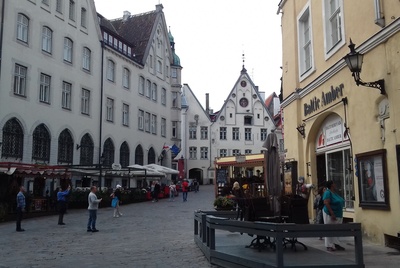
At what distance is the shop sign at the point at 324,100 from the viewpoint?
12312 millimetres

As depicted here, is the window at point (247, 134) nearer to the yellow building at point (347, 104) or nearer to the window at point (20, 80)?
the window at point (20, 80)

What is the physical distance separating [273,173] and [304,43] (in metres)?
7.12

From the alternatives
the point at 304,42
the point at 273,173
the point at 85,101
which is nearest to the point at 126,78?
the point at 85,101

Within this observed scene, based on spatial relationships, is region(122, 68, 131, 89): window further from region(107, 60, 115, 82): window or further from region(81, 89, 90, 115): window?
region(81, 89, 90, 115): window

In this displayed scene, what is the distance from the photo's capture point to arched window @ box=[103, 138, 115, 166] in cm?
3631

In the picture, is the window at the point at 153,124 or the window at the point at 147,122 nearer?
the window at the point at 147,122

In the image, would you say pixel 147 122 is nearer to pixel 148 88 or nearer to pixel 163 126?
pixel 148 88

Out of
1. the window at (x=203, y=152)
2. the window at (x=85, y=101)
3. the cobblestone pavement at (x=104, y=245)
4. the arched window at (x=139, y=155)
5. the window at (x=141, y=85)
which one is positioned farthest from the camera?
the window at (x=203, y=152)

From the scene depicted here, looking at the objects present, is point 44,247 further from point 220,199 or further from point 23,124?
point 23,124

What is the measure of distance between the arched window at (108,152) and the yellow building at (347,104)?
871 inches

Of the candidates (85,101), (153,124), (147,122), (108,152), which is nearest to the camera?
(85,101)

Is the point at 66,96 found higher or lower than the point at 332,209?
higher

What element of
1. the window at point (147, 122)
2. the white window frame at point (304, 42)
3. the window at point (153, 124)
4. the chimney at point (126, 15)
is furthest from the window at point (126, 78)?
the white window frame at point (304, 42)

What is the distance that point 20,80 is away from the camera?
90.0 feet
